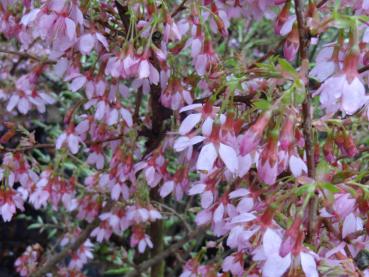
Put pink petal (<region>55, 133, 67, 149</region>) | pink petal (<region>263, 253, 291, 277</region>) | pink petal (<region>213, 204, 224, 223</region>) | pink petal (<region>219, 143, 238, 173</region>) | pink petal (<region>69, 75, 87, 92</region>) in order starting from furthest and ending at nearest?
1. pink petal (<region>55, 133, 67, 149</region>)
2. pink petal (<region>69, 75, 87, 92</region>)
3. pink petal (<region>213, 204, 224, 223</region>)
4. pink petal (<region>219, 143, 238, 173</region>)
5. pink petal (<region>263, 253, 291, 277</region>)

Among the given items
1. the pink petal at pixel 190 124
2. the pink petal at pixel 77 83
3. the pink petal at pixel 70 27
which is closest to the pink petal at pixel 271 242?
the pink petal at pixel 190 124

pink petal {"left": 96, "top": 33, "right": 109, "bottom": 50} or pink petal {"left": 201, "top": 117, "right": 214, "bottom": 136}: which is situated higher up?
pink petal {"left": 96, "top": 33, "right": 109, "bottom": 50}

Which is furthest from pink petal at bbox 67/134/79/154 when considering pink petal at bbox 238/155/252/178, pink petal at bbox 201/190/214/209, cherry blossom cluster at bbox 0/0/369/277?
pink petal at bbox 238/155/252/178

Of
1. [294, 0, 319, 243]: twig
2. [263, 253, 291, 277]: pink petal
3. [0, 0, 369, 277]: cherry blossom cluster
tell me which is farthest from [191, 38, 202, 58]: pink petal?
[263, 253, 291, 277]: pink petal

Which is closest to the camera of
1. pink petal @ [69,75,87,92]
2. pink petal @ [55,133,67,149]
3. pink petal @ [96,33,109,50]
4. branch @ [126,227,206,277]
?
pink petal @ [96,33,109,50]

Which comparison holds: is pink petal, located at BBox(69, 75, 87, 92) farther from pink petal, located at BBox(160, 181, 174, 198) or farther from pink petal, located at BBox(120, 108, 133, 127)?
pink petal, located at BBox(160, 181, 174, 198)

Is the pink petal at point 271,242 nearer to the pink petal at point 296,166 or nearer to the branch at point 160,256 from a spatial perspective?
the pink petal at point 296,166

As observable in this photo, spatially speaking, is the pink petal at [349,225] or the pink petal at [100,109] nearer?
the pink petal at [349,225]

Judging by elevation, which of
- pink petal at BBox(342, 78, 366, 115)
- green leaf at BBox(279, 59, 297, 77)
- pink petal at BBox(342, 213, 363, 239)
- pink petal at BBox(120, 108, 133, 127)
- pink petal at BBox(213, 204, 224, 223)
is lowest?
pink petal at BBox(213, 204, 224, 223)

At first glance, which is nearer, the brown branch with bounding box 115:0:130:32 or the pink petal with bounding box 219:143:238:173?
the pink petal with bounding box 219:143:238:173

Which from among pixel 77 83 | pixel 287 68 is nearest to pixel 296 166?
pixel 287 68

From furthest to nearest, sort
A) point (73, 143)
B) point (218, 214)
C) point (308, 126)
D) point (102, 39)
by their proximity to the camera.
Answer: point (73, 143), point (102, 39), point (218, 214), point (308, 126)

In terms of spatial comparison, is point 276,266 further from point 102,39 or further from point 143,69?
point 102,39
